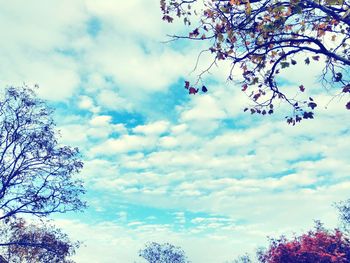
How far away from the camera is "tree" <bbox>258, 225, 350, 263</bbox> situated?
913 inches

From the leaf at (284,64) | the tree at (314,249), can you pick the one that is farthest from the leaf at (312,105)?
the tree at (314,249)

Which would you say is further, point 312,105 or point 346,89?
point 312,105

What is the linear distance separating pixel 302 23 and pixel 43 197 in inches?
690

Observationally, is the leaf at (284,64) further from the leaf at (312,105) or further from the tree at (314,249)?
the tree at (314,249)

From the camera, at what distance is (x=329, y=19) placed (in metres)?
8.39

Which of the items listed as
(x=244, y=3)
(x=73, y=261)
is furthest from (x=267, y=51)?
(x=73, y=261)

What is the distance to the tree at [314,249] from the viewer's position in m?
23.2

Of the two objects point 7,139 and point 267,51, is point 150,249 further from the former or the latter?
point 267,51

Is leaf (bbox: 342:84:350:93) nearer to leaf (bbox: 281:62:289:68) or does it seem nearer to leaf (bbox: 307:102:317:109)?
leaf (bbox: 307:102:317:109)

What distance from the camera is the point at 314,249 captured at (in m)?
24.0

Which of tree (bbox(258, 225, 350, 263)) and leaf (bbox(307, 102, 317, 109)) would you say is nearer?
leaf (bbox(307, 102, 317, 109))

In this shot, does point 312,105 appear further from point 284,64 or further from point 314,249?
point 314,249

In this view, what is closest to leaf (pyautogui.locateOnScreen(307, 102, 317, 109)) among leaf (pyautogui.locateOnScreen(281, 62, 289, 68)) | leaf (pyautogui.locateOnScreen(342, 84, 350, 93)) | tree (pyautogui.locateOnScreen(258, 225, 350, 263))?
leaf (pyautogui.locateOnScreen(342, 84, 350, 93))

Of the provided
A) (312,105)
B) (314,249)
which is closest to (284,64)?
(312,105)
